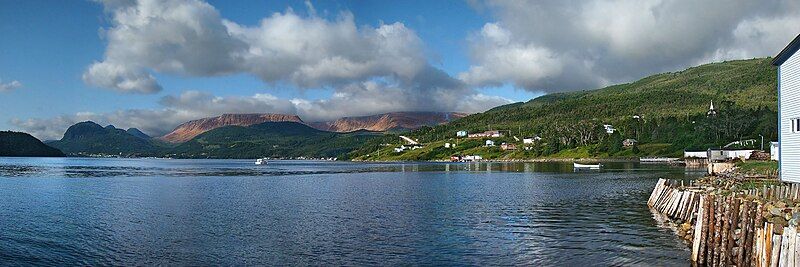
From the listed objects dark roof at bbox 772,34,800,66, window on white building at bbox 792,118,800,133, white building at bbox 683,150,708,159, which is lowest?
white building at bbox 683,150,708,159

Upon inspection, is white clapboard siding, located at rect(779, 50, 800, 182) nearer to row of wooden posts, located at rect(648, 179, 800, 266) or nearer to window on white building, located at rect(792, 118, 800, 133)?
window on white building, located at rect(792, 118, 800, 133)

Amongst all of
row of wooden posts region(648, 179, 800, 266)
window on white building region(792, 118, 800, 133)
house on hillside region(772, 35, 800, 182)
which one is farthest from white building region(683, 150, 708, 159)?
row of wooden posts region(648, 179, 800, 266)

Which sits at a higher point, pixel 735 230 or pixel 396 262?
pixel 735 230

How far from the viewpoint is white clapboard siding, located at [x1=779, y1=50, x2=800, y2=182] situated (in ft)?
135

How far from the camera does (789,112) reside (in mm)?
42719

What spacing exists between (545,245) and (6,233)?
33.5 m

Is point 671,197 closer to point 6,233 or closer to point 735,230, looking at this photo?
point 735,230

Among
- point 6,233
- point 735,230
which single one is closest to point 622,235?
point 735,230

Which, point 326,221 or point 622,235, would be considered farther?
point 326,221

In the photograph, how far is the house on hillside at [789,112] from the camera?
1624 inches

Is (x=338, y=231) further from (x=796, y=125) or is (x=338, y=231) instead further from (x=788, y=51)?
(x=788, y=51)

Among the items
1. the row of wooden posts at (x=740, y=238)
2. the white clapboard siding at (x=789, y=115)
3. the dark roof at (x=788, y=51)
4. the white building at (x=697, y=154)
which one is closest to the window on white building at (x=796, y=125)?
the white clapboard siding at (x=789, y=115)

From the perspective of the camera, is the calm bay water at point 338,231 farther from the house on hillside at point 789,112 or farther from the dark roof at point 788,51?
the dark roof at point 788,51

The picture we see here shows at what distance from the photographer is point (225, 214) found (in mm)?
48406
